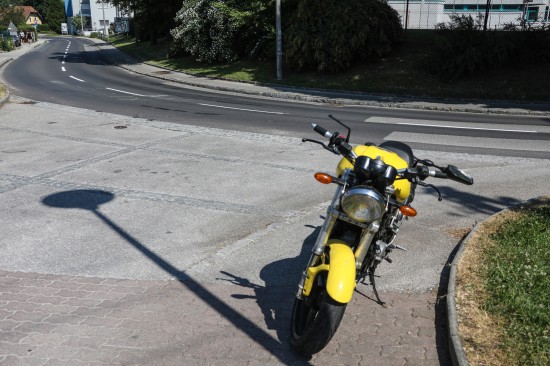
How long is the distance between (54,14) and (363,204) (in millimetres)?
145800

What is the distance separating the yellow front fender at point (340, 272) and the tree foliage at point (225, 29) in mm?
25676

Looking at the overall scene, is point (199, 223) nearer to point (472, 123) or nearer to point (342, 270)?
point (342, 270)

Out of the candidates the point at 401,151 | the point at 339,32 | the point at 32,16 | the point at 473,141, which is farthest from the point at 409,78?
the point at 32,16

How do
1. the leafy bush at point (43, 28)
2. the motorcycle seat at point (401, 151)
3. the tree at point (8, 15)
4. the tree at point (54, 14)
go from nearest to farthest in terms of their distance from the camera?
the motorcycle seat at point (401, 151) < the tree at point (8, 15) < the leafy bush at point (43, 28) < the tree at point (54, 14)

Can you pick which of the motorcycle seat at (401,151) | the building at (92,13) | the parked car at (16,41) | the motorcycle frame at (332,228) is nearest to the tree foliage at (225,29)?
the motorcycle seat at (401,151)

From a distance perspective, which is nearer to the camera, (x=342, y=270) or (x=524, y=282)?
(x=342, y=270)

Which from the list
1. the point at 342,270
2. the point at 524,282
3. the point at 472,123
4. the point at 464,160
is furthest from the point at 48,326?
the point at 472,123

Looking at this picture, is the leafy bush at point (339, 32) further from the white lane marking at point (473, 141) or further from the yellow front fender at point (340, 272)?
the yellow front fender at point (340, 272)

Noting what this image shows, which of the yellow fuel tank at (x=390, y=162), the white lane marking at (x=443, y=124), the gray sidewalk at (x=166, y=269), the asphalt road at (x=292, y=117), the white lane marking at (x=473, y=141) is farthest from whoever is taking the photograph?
the white lane marking at (x=443, y=124)

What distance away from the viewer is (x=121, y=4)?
3912 centimetres

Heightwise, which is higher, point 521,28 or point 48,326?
point 521,28

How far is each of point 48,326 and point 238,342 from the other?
160 cm

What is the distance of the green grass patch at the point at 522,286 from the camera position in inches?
149

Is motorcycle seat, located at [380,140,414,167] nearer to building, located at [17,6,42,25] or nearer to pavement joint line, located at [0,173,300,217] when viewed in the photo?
pavement joint line, located at [0,173,300,217]
